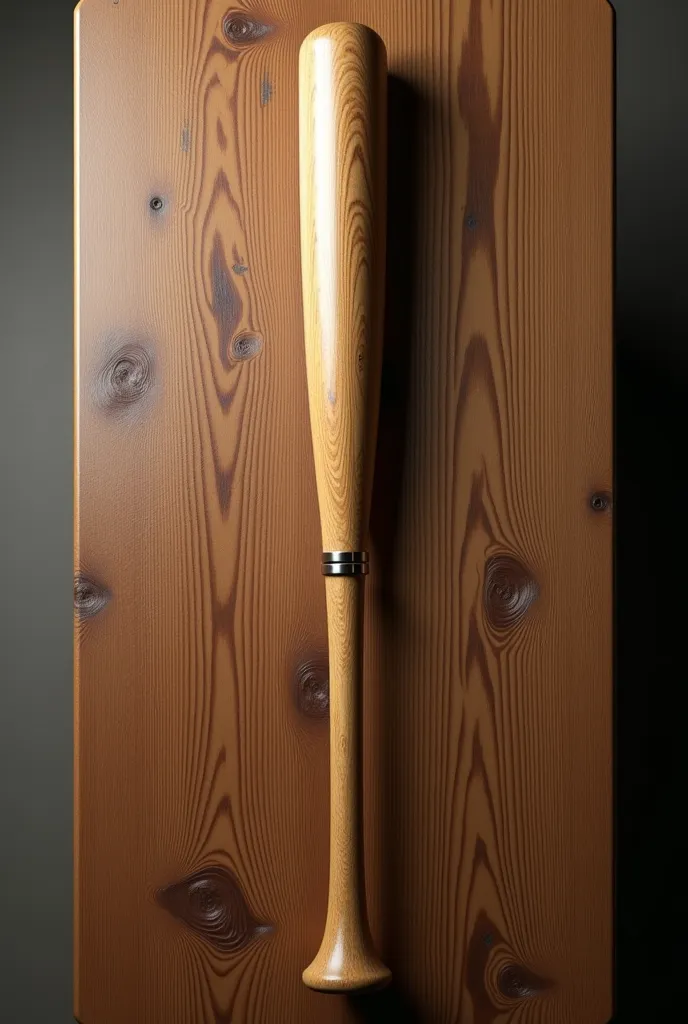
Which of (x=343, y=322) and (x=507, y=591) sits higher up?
(x=343, y=322)

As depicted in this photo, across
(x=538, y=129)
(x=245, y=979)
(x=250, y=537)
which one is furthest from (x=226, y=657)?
(x=538, y=129)

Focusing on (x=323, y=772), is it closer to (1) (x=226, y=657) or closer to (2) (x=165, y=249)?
(1) (x=226, y=657)

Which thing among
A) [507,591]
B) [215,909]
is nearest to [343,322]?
[507,591]

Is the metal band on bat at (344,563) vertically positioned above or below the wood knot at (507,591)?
above

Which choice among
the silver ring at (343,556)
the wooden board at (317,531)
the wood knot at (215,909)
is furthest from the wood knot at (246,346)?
the wood knot at (215,909)

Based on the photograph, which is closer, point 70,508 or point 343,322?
point 343,322

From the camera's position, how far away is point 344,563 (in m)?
0.58

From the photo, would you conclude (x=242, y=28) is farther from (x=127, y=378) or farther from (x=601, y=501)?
(x=601, y=501)

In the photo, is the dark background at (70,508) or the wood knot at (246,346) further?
the dark background at (70,508)

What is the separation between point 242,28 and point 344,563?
311mm

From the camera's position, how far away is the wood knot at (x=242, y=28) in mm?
639

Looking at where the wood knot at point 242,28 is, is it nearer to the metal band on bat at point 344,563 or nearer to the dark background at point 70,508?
the metal band on bat at point 344,563

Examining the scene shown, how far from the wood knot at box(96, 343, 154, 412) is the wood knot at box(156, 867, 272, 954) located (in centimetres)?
26

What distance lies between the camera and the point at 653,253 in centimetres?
103
